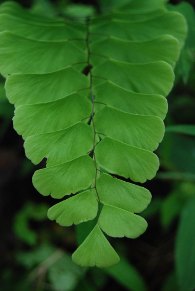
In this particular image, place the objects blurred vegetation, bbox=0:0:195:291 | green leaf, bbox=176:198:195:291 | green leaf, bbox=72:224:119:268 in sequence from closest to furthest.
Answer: green leaf, bbox=72:224:119:268
green leaf, bbox=176:198:195:291
blurred vegetation, bbox=0:0:195:291

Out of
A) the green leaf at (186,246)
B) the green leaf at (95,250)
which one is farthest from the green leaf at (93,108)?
the green leaf at (186,246)

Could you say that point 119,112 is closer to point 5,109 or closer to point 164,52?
point 164,52

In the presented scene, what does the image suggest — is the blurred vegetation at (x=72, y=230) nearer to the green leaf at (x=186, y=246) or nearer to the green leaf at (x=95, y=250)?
the green leaf at (x=186, y=246)

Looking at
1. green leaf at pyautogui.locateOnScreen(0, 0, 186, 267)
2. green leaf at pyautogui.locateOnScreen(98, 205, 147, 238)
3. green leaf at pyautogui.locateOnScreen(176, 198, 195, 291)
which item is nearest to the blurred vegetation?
green leaf at pyautogui.locateOnScreen(176, 198, 195, 291)

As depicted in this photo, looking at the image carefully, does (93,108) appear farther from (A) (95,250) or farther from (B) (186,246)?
(B) (186,246)

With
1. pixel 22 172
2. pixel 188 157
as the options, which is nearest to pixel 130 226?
pixel 188 157

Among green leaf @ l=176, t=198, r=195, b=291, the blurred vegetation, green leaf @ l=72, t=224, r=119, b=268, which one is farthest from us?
the blurred vegetation

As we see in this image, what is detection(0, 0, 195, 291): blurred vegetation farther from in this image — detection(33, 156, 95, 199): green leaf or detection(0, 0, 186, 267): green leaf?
detection(33, 156, 95, 199): green leaf
